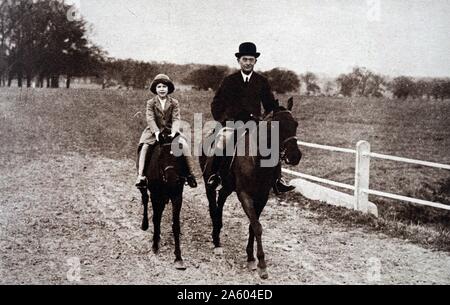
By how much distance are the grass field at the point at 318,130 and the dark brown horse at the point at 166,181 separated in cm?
319

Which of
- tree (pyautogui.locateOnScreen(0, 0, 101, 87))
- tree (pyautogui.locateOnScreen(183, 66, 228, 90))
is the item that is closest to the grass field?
tree (pyautogui.locateOnScreen(183, 66, 228, 90))

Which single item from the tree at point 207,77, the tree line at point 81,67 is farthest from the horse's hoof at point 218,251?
the tree line at point 81,67

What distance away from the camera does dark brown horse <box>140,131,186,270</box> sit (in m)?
6.10

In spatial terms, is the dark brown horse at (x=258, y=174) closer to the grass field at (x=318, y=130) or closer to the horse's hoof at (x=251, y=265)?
the horse's hoof at (x=251, y=265)

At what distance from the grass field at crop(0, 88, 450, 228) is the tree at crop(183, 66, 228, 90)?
2.22 ft

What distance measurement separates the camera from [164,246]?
21.9ft

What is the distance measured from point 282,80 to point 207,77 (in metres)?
1.38

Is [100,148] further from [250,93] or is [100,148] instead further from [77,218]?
[250,93]

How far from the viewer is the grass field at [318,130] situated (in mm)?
11164

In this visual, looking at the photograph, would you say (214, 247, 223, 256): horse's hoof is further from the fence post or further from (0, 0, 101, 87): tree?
(0, 0, 101, 87): tree

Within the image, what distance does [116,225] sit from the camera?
295 inches

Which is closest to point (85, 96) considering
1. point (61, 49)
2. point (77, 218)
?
point (61, 49)

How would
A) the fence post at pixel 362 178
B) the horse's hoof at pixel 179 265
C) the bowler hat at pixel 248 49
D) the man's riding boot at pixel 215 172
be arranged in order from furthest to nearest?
1. the fence post at pixel 362 178
2. the man's riding boot at pixel 215 172
3. the bowler hat at pixel 248 49
4. the horse's hoof at pixel 179 265
